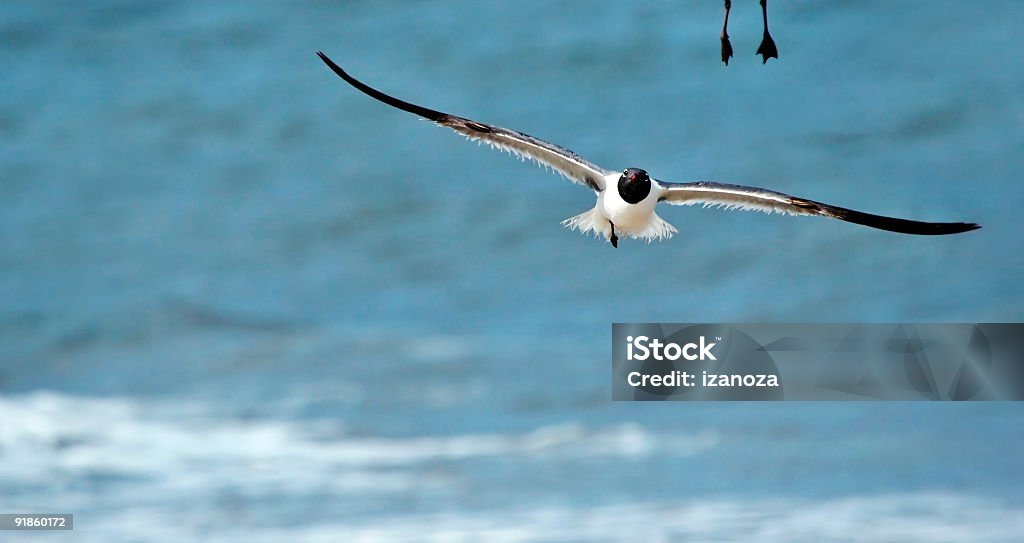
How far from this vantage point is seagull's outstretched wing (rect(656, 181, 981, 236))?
15.5m

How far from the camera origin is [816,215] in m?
15.9

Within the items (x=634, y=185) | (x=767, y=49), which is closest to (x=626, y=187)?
(x=634, y=185)

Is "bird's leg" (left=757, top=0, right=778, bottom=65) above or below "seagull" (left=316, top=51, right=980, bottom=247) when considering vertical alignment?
above

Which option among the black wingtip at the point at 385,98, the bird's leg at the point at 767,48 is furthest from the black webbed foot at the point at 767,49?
the black wingtip at the point at 385,98

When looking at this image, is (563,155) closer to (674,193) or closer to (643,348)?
(674,193)

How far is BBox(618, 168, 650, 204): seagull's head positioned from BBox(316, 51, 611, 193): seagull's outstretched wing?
39 cm

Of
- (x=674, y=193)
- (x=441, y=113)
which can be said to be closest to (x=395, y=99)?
(x=441, y=113)

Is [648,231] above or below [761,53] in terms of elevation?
below

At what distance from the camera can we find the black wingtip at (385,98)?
15.3 meters

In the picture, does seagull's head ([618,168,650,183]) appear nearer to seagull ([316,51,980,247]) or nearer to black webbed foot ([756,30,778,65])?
seagull ([316,51,980,247])

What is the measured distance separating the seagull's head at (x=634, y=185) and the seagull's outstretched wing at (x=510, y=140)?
0.39 metres

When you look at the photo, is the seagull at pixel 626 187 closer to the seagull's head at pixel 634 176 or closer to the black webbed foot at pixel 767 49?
the seagull's head at pixel 634 176

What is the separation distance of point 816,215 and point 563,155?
11.6ft

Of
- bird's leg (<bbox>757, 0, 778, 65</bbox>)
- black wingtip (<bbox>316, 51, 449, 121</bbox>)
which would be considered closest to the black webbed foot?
bird's leg (<bbox>757, 0, 778, 65</bbox>)
